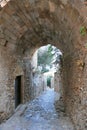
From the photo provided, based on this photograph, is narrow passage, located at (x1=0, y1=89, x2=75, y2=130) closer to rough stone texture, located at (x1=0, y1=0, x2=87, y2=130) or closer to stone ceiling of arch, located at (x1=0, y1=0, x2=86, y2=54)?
rough stone texture, located at (x1=0, y1=0, x2=87, y2=130)

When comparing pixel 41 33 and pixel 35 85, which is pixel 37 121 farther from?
pixel 35 85

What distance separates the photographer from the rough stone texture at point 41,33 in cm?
387

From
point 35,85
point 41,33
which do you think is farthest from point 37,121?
point 35,85

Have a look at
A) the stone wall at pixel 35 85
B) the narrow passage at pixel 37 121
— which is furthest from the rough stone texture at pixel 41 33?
the stone wall at pixel 35 85

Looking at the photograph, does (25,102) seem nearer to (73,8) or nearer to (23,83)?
(23,83)

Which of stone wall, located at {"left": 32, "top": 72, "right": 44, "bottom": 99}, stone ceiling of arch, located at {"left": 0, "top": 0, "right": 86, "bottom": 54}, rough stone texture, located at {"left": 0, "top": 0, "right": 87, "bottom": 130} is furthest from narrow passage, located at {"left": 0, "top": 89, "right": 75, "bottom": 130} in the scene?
stone wall, located at {"left": 32, "top": 72, "right": 44, "bottom": 99}

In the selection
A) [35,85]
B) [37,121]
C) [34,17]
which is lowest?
[37,121]

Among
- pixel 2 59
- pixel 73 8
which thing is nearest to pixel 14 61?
pixel 2 59

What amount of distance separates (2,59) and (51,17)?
1738 mm

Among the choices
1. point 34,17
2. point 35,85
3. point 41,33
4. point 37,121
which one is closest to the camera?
point 34,17

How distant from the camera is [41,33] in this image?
7312 mm

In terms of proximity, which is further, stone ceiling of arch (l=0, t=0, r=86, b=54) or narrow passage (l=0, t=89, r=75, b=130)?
narrow passage (l=0, t=89, r=75, b=130)

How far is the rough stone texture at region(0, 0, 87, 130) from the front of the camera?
12.7 feet

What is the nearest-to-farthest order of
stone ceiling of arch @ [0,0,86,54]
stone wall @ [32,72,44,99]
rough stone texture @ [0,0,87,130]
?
rough stone texture @ [0,0,87,130] → stone ceiling of arch @ [0,0,86,54] → stone wall @ [32,72,44,99]
